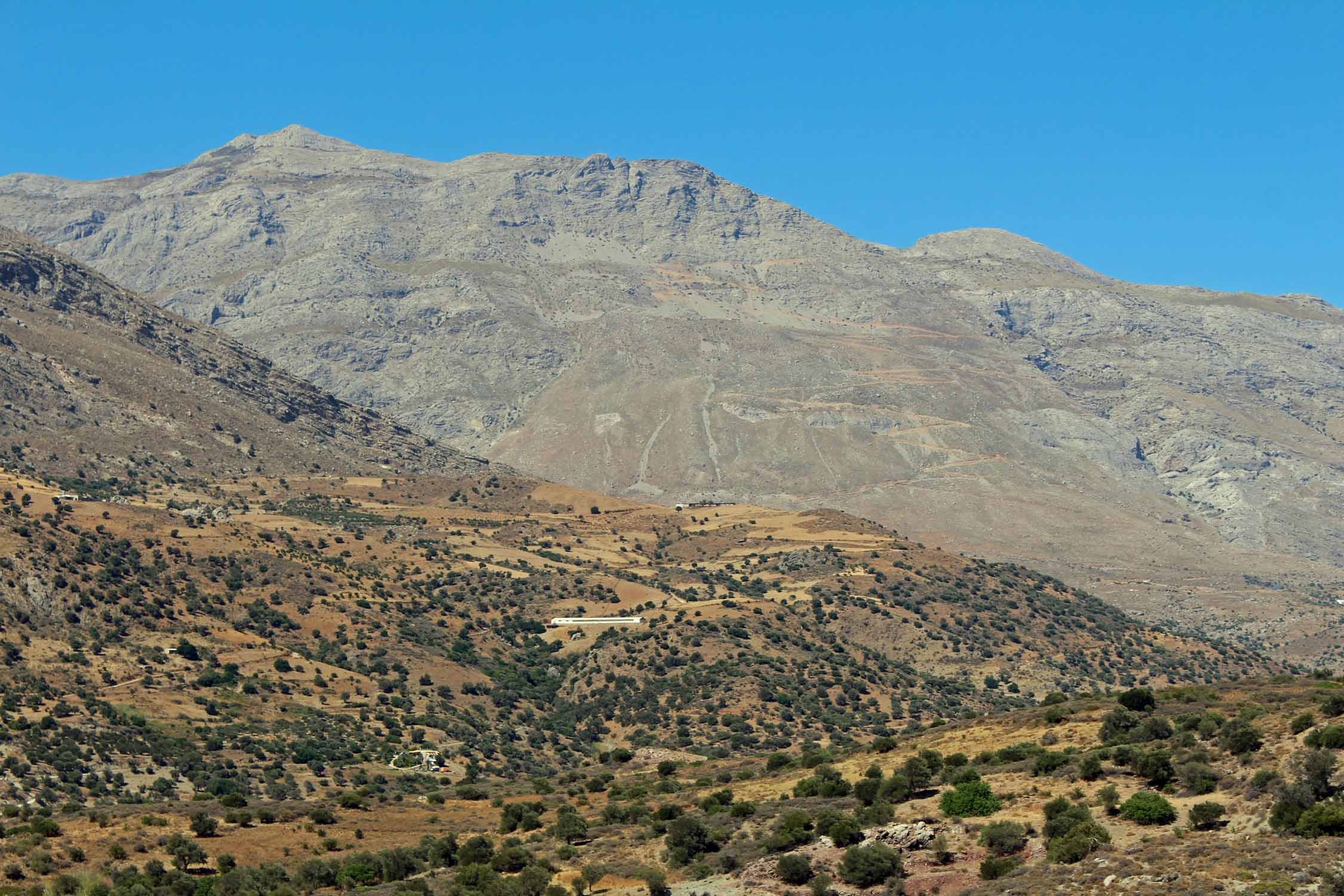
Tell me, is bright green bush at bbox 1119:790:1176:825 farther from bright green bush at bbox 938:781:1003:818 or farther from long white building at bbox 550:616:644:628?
long white building at bbox 550:616:644:628

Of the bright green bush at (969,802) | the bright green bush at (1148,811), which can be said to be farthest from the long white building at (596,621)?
the bright green bush at (1148,811)

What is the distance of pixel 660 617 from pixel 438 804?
7967 centimetres

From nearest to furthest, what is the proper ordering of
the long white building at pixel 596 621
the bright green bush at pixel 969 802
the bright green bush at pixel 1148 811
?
the bright green bush at pixel 1148 811 < the bright green bush at pixel 969 802 < the long white building at pixel 596 621

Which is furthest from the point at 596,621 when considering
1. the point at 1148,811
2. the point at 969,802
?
the point at 1148,811

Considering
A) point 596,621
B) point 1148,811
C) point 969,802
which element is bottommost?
point 969,802

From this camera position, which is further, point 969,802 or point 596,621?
point 596,621

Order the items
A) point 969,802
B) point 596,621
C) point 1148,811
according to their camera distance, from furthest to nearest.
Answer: point 596,621, point 969,802, point 1148,811

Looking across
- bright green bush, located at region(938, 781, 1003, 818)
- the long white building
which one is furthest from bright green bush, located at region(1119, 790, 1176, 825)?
the long white building

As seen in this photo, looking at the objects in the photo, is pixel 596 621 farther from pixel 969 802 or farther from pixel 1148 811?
pixel 1148 811

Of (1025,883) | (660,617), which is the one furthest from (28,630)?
(1025,883)

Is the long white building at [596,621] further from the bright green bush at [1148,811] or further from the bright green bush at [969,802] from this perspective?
the bright green bush at [1148,811]

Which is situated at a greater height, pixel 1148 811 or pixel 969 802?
pixel 1148 811

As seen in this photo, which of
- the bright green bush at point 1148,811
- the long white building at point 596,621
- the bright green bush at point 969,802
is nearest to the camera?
the bright green bush at point 1148,811

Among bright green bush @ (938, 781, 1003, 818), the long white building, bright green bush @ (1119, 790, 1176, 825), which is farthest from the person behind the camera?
the long white building
